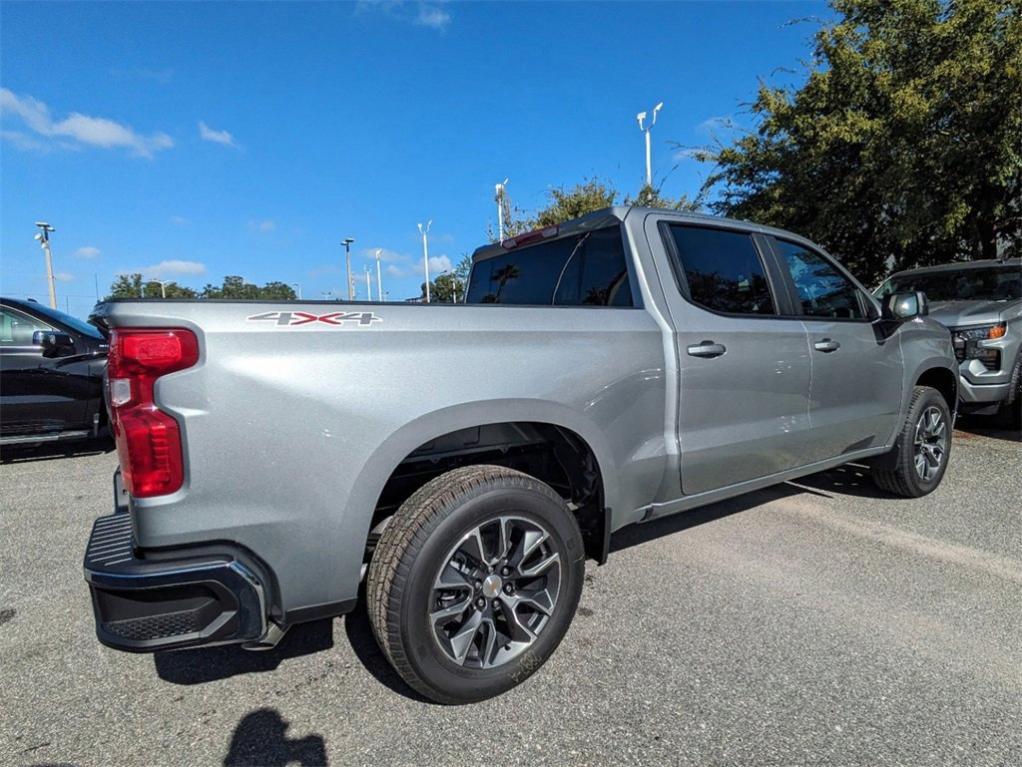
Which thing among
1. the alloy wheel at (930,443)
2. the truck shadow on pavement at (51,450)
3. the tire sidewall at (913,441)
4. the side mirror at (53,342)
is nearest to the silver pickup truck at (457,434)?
the tire sidewall at (913,441)

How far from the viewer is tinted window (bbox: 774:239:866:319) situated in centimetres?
343

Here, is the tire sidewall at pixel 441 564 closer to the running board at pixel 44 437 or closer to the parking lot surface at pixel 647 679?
the parking lot surface at pixel 647 679

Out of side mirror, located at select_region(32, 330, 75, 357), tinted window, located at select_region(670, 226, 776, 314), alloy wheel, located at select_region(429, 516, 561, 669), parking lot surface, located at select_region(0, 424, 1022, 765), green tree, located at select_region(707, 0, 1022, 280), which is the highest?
green tree, located at select_region(707, 0, 1022, 280)

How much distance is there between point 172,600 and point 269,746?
68cm

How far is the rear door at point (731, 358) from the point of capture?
274 cm

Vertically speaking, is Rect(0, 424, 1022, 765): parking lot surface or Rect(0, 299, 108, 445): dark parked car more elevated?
Rect(0, 299, 108, 445): dark parked car

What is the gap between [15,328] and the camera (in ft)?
18.3

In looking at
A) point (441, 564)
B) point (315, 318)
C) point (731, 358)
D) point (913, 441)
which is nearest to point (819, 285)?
point (731, 358)

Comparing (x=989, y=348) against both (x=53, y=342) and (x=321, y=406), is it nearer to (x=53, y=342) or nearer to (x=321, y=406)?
(x=321, y=406)

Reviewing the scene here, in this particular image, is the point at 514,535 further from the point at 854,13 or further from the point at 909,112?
the point at 854,13

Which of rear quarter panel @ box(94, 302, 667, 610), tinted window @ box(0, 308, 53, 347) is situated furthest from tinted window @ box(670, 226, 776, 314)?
tinted window @ box(0, 308, 53, 347)

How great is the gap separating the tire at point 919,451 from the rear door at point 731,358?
4.49ft

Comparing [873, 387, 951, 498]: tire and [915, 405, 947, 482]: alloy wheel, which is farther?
[915, 405, 947, 482]: alloy wheel

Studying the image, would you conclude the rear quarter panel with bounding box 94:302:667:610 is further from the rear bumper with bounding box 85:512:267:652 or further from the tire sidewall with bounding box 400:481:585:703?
the tire sidewall with bounding box 400:481:585:703
